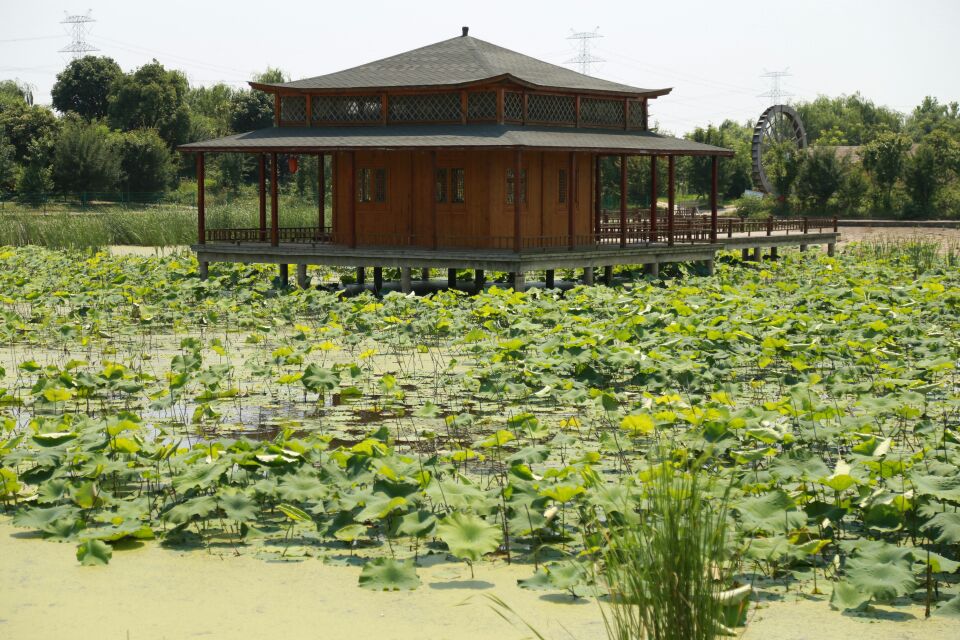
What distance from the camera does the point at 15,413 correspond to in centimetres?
1162

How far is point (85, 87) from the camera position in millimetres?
75875

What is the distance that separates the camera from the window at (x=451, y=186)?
24000mm

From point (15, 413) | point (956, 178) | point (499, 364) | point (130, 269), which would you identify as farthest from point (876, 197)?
point (15, 413)

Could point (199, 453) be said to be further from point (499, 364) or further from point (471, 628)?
point (499, 364)

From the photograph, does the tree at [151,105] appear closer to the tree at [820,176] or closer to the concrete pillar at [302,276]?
the tree at [820,176]

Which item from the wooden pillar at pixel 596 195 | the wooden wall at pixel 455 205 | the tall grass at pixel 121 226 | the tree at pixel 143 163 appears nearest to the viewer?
the wooden wall at pixel 455 205

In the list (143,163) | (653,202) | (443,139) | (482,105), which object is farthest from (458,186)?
(143,163)

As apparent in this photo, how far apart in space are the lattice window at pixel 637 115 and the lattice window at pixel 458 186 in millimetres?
5403

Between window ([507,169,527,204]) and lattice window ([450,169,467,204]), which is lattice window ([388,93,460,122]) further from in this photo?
window ([507,169,527,204])

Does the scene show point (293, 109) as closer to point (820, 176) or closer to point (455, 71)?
point (455, 71)

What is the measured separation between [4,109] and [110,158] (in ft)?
31.8

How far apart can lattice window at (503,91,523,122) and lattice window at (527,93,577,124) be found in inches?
11.7

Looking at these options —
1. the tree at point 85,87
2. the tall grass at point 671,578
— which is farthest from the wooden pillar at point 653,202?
the tree at point 85,87

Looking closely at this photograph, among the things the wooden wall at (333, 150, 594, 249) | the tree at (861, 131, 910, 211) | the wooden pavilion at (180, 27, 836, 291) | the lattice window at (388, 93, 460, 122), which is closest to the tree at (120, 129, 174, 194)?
the wooden pavilion at (180, 27, 836, 291)
